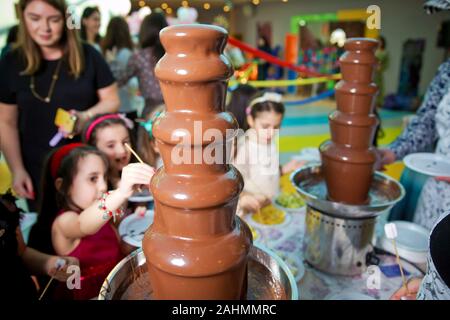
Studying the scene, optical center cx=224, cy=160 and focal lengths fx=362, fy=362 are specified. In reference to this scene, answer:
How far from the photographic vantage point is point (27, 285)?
112 cm

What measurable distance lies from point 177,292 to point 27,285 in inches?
27.9

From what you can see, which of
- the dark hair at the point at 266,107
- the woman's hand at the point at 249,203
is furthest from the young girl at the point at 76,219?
the dark hair at the point at 266,107

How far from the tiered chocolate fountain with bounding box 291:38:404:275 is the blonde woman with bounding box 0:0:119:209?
1.24m

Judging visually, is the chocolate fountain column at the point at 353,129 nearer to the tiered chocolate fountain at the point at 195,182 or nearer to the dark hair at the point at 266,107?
the tiered chocolate fountain at the point at 195,182

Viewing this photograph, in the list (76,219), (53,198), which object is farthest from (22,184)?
(76,219)

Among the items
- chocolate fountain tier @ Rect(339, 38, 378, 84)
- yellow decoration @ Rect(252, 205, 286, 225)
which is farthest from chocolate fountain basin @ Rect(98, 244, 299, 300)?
yellow decoration @ Rect(252, 205, 286, 225)

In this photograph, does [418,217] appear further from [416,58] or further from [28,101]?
[416,58]

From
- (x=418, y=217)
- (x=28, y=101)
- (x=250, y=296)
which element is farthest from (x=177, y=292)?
(x=28, y=101)

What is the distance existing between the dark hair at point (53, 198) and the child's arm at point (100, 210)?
0.10 metres

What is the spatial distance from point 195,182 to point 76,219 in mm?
791

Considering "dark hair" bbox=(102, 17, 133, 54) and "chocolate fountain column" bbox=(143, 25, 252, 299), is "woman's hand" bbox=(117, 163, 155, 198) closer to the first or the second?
"chocolate fountain column" bbox=(143, 25, 252, 299)

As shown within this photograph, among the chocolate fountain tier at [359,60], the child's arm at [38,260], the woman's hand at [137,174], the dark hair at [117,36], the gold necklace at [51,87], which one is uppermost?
the dark hair at [117,36]

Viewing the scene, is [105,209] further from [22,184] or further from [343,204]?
[22,184]

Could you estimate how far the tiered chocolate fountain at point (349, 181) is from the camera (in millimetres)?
Result: 1119
